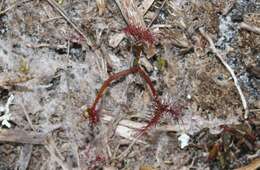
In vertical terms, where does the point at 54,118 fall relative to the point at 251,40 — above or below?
below

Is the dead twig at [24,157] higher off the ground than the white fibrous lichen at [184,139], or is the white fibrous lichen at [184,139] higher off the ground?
the dead twig at [24,157]

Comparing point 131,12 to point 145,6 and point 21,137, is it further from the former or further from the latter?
point 21,137

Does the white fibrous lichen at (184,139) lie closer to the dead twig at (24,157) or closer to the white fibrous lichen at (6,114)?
the dead twig at (24,157)

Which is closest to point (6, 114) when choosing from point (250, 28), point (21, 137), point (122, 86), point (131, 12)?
point (21, 137)

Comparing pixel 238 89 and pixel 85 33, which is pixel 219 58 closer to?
pixel 238 89

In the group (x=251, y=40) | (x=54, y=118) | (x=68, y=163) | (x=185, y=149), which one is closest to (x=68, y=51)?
(x=54, y=118)

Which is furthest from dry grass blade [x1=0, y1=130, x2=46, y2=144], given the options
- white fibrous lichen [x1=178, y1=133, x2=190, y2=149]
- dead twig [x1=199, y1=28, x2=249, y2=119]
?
Result: dead twig [x1=199, y1=28, x2=249, y2=119]

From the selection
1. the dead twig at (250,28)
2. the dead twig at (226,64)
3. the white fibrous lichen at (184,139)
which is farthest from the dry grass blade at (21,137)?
the dead twig at (250,28)

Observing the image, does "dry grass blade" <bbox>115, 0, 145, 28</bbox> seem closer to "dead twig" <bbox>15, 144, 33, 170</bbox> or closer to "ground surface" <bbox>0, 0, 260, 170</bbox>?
"ground surface" <bbox>0, 0, 260, 170</bbox>
